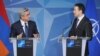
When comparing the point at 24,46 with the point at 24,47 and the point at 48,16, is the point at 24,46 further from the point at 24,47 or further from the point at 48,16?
the point at 48,16

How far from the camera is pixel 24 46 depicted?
5.38 m

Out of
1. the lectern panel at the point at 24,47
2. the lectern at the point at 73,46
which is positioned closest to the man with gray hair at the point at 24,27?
the lectern panel at the point at 24,47

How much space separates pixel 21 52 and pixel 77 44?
3.51ft

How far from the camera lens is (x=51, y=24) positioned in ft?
25.4

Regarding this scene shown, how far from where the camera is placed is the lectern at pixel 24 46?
211 inches

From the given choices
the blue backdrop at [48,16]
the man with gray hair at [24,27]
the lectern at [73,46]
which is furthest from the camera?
the blue backdrop at [48,16]

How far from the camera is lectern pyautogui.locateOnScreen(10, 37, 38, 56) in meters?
5.35

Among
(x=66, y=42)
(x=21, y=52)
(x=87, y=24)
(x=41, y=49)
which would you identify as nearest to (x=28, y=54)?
(x=21, y=52)

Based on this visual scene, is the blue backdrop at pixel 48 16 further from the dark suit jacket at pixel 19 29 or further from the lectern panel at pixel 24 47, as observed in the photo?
the lectern panel at pixel 24 47

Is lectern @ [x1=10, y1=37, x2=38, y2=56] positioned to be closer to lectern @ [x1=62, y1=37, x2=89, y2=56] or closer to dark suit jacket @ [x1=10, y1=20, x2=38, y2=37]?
lectern @ [x1=62, y1=37, x2=89, y2=56]

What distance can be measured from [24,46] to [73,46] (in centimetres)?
92

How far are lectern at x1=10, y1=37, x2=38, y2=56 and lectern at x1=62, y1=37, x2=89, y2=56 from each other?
0.55m

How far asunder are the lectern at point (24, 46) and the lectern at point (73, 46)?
55cm

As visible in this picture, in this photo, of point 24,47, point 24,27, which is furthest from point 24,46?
point 24,27
